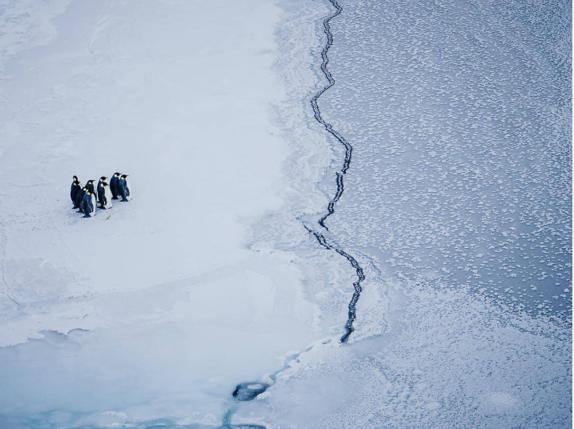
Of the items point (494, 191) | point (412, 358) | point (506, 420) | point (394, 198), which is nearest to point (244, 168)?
point (394, 198)

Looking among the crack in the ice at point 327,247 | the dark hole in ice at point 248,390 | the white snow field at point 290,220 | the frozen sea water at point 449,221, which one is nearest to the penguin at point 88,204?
the white snow field at point 290,220

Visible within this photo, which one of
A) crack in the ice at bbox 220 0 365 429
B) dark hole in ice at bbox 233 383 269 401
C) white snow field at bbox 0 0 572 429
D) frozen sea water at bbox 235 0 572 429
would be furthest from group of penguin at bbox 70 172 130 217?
dark hole in ice at bbox 233 383 269 401

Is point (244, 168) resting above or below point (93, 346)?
above

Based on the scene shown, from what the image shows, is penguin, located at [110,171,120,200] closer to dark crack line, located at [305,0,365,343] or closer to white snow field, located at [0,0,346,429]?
white snow field, located at [0,0,346,429]

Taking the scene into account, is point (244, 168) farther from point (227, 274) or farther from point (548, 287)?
point (548, 287)

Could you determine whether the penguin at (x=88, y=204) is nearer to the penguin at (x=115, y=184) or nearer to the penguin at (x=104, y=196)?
the penguin at (x=104, y=196)

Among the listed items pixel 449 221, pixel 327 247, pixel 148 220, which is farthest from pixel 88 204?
pixel 449 221
